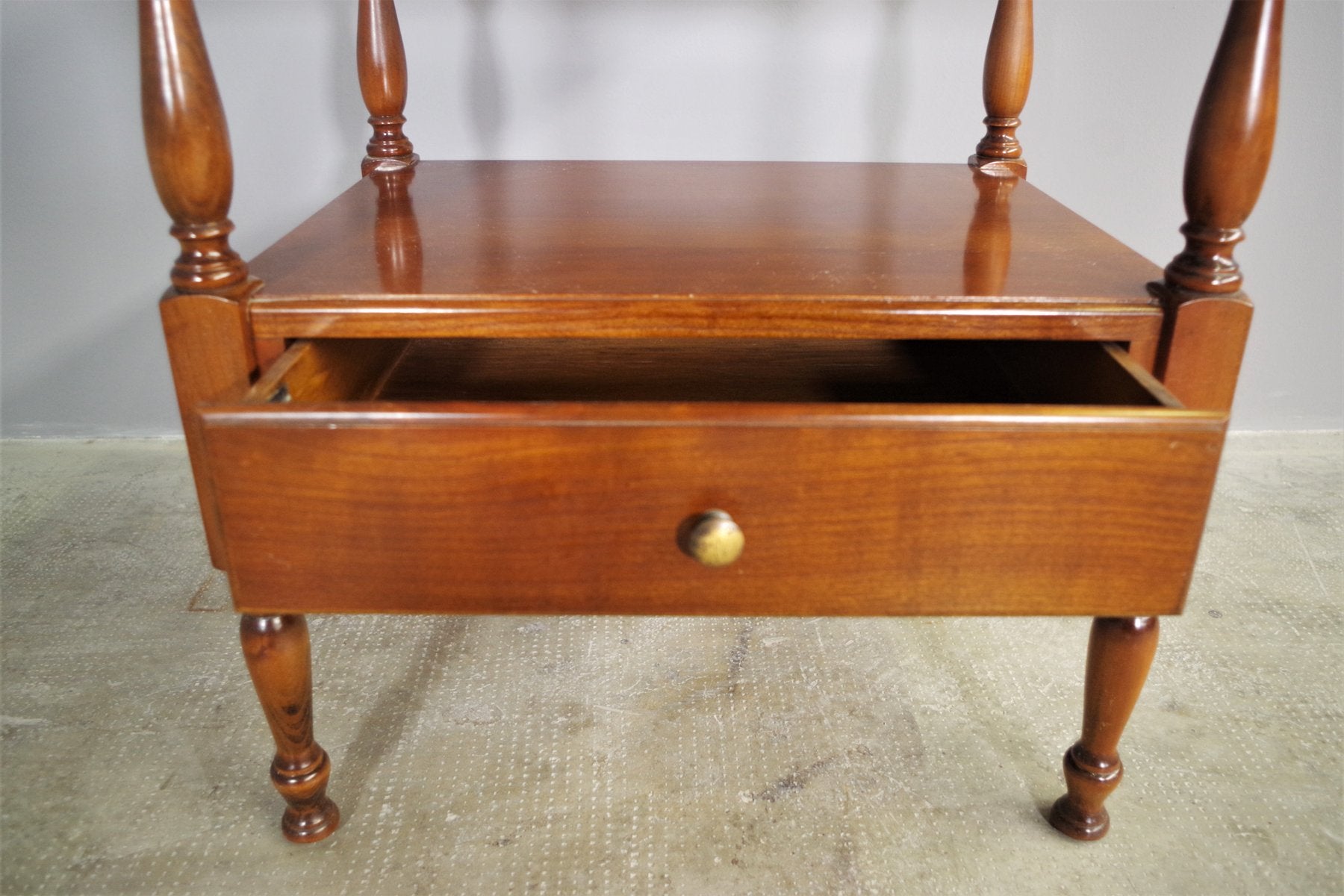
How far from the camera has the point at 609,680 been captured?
3.08 feet

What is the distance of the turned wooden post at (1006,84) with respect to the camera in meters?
0.99

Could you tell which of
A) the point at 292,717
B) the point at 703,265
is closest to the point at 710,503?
the point at 703,265

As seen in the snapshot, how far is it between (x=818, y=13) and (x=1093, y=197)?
405 millimetres

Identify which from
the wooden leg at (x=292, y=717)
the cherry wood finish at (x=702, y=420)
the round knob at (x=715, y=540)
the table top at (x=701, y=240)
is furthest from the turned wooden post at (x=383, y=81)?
the round knob at (x=715, y=540)

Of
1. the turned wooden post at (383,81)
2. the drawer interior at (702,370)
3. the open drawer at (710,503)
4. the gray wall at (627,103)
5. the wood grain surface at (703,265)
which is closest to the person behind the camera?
the open drawer at (710,503)

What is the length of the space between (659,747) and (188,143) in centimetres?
55

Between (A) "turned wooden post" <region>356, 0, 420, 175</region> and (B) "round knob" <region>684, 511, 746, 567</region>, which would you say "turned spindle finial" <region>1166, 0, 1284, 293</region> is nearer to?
(B) "round knob" <region>684, 511, 746, 567</region>

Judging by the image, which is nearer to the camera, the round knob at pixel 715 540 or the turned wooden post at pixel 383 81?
the round knob at pixel 715 540

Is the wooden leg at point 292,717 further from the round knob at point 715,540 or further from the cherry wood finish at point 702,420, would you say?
the round knob at point 715,540

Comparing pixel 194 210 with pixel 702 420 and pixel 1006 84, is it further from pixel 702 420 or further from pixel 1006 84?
pixel 1006 84

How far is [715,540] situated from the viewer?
548 mm

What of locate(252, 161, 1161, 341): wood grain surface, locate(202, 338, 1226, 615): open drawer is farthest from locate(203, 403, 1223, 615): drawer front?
locate(252, 161, 1161, 341): wood grain surface

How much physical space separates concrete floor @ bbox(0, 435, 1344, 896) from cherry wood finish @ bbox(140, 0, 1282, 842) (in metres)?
0.07

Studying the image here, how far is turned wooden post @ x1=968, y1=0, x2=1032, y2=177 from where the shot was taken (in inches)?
39.1
